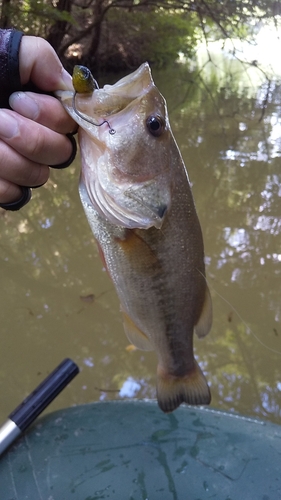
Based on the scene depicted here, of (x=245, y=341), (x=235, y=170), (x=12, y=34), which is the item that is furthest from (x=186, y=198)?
(x=235, y=170)

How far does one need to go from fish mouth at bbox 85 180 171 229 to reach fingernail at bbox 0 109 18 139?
262mm

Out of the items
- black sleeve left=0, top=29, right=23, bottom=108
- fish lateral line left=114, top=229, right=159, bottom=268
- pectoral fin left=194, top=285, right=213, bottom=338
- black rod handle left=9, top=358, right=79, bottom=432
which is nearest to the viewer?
black sleeve left=0, top=29, right=23, bottom=108

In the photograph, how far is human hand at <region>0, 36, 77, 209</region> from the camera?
1.15 metres

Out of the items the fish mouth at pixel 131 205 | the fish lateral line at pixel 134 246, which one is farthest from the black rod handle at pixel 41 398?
the fish mouth at pixel 131 205

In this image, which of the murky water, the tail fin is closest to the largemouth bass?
the tail fin

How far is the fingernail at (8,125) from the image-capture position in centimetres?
116

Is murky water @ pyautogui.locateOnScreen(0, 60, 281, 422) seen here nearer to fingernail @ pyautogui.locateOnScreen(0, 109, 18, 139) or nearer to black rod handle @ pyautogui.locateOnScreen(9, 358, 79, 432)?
black rod handle @ pyautogui.locateOnScreen(9, 358, 79, 432)

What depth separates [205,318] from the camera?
1656 mm

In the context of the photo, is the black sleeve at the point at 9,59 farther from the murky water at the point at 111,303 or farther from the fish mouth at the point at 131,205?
the murky water at the point at 111,303

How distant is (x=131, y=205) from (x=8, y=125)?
421 millimetres

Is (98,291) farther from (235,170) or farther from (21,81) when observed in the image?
(235,170)

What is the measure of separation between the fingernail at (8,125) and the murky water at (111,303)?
1.80m

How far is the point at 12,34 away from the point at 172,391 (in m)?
1.41

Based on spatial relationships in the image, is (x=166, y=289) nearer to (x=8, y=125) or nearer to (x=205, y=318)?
(x=205, y=318)
